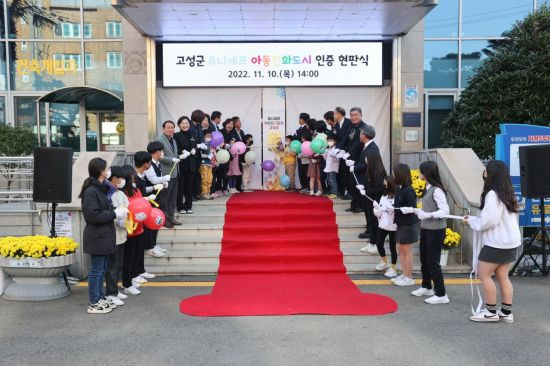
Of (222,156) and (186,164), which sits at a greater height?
(222,156)

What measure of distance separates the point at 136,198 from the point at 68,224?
179 cm

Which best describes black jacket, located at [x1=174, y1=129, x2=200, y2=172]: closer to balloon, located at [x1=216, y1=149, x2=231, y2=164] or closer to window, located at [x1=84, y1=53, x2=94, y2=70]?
balloon, located at [x1=216, y1=149, x2=231, y2=164]

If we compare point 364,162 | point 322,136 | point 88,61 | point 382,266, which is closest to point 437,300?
point 382,266

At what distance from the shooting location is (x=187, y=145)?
9.39 meters

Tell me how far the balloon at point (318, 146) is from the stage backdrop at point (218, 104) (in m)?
2.38

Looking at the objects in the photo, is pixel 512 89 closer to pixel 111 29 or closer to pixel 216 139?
pixel 216 139

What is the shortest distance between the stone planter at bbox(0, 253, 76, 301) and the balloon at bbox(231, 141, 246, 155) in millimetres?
4807

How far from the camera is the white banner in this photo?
1160cm

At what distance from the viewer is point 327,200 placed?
10.0 metres

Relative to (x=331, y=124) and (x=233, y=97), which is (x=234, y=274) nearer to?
(x=331, y=124)

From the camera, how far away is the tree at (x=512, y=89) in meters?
10.2

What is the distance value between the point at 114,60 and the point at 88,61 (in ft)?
2.59

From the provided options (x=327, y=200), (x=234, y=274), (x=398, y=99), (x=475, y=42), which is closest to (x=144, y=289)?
(x=234, y=274)

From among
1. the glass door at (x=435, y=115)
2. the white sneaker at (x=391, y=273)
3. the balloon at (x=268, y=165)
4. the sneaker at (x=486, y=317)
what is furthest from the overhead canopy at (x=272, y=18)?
the sneaker at (x=486, y=317)
